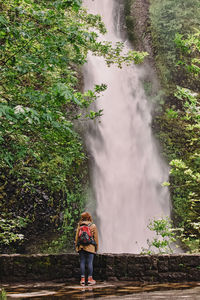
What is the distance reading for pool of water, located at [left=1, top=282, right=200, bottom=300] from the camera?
189 inches

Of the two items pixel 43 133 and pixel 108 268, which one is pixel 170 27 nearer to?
pixel 43 133

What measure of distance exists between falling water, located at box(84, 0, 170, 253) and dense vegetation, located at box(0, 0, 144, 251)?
117cm

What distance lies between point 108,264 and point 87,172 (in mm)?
8548

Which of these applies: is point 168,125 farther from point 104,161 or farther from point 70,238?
point 70,238

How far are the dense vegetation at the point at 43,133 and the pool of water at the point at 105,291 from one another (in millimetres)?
1133

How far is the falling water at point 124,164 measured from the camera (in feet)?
47.8

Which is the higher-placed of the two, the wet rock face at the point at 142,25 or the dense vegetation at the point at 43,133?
the wet rock face at the point at 142,25

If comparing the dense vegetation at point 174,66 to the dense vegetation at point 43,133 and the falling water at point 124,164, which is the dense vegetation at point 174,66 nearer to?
the falling water at point 124,164

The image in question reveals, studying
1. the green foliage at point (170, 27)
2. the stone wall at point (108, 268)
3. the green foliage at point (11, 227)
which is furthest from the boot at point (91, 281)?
the green foliage at point (170, 27)

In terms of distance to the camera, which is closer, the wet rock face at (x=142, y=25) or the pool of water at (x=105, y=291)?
the pool of water at (x=105, y=291)

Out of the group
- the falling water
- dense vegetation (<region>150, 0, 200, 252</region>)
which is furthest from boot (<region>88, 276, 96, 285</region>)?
dense vegetation (<region>150, 0, 200, 252</region>)

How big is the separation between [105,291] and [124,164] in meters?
10.9

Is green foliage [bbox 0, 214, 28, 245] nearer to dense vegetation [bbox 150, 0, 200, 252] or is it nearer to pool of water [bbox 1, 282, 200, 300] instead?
pool of water [bbox 1, 282, 200, 300]

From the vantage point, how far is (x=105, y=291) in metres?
5.33
